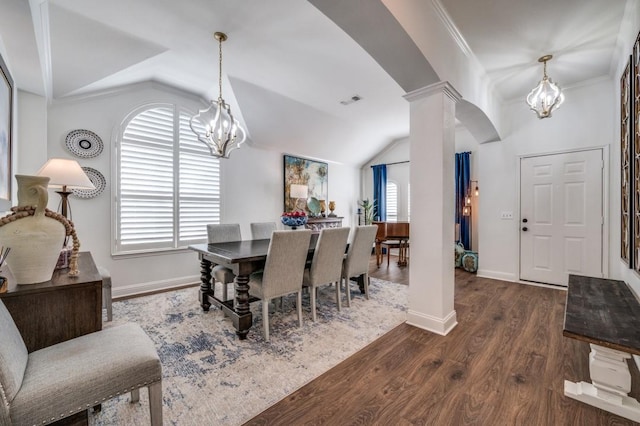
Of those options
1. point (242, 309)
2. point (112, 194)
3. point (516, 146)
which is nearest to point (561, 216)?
point (516, 146)

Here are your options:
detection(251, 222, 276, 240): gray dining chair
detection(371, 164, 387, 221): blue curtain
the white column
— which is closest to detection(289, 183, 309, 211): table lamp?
detection(251, 222, 276, 240): gray dining chair

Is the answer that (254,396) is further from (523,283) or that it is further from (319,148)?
(319,148)

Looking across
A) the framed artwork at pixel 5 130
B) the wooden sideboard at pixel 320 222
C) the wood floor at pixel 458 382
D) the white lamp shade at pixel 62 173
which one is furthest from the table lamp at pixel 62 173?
the wooden sideboard at pixel 320 222

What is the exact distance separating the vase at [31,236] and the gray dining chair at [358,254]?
8.28 ft

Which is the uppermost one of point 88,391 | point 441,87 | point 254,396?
point 441,87

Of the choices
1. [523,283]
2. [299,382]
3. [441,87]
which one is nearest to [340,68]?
[441,87]

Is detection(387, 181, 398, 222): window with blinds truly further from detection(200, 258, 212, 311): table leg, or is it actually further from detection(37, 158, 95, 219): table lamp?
detection(37, 158, 95, 219): table lamp

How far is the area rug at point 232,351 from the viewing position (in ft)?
5.10

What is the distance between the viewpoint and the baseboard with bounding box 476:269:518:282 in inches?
166

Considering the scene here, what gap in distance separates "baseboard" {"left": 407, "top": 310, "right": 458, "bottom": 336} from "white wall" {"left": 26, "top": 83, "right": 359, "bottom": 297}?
320cm

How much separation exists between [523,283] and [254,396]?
14.2 feet

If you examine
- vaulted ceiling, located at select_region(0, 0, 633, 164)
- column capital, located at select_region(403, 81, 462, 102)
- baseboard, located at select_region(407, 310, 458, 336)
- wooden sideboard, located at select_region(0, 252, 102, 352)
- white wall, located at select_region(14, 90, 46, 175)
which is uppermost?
vaulted ceiling, located at select_region(0, 0, 633, 164)

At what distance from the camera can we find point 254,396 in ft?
5.43

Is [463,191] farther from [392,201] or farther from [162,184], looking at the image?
[162,184]
